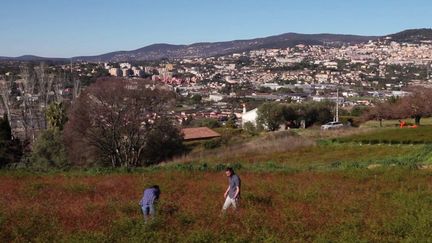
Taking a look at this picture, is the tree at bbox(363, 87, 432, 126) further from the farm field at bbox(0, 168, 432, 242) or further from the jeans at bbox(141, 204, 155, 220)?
the jeans at bbox(141, 204, 155, 220)

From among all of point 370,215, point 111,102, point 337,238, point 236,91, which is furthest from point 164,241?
point 236,91

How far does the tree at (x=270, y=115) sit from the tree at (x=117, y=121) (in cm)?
3120

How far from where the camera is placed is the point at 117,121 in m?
39.3

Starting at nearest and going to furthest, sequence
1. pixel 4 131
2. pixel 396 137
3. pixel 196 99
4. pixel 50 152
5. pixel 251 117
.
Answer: pixel 50 152, pixel 396 137, pixel 4 131, pixel 251 117, pixel 196 99

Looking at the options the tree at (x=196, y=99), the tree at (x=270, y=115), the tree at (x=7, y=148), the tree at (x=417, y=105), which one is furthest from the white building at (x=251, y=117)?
the tree at (x=196, y=99)

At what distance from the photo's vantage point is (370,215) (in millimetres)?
14547

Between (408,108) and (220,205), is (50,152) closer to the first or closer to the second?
(220,205)

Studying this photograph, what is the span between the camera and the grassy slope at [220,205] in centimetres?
1209

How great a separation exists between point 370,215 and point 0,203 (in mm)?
10627

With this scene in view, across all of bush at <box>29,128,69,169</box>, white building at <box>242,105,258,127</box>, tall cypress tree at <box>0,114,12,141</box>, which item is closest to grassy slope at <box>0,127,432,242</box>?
bush at <box>29,128,69,169</box>

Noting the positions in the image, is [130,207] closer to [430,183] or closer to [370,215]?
[370,215]

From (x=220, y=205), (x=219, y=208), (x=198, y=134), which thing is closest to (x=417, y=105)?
(x=198, y=134)

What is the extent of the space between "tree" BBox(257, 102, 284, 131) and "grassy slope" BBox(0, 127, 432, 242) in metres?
41.9

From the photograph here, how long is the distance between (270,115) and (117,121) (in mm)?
35203
